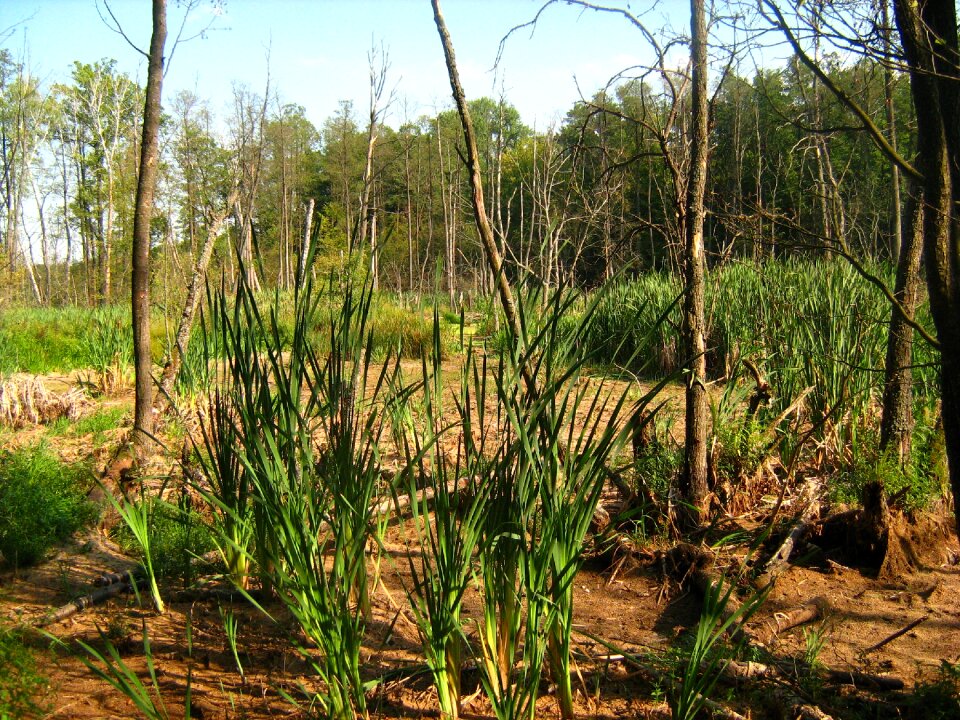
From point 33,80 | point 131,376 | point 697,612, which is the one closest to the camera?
point 697,612

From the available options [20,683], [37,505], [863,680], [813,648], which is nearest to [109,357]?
[37,505]

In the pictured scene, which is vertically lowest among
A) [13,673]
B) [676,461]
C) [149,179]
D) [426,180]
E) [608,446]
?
[13,673]

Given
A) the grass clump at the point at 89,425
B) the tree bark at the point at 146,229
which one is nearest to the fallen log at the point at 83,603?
the tree bark at the point at 146,229

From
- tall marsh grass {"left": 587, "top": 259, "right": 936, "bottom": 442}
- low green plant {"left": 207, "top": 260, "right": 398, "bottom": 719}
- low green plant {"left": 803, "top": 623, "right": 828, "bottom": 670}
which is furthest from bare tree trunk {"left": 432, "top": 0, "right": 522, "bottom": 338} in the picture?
low green plant {"left": 803, "top": 623, "right": 828, "bottom": 670}

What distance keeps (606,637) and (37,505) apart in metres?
2.76

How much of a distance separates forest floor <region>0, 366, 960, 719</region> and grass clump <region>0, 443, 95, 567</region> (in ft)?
0.34

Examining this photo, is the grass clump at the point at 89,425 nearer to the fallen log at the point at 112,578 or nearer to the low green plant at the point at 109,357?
the low green plant at the point at 109,357

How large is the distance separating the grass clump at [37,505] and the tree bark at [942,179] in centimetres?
353

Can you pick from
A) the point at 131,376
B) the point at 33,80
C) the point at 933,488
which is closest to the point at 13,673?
the point at 933,488

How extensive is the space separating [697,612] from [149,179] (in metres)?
3.75

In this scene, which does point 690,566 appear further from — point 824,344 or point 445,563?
point 824,344

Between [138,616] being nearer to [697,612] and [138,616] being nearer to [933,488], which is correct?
[697,612]

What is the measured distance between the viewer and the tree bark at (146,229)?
4180mm

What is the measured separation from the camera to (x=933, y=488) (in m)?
3.44
